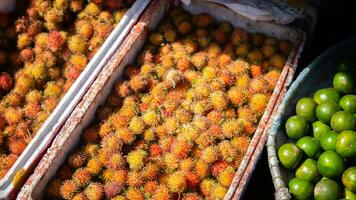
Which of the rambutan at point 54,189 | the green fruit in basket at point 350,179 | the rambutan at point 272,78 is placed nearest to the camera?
the green fruit in basket at point 350,179

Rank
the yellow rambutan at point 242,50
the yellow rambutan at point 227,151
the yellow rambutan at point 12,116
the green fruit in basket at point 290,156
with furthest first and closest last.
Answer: the yellow rambutan at point 242,50, the yellow rambutan at point 12,116, the yellow rambutan at point 227,151, the green fruit in basket at point 290,156

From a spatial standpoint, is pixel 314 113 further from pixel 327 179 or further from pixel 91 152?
pixel 91 152

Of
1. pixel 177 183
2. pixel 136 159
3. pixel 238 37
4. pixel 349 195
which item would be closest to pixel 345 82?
pixel 349 195

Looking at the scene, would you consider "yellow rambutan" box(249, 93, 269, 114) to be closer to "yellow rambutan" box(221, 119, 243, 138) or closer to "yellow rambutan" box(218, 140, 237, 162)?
"yellow rambutan" box(221, 119, 243, 138)

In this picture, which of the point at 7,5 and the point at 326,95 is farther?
the point at 7,5

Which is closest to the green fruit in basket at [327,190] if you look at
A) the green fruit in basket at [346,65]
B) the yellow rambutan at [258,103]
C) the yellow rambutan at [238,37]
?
the yellow rambutan at [258,103]

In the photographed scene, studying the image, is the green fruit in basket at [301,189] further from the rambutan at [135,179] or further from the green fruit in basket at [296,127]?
the rambutan at [135,179]

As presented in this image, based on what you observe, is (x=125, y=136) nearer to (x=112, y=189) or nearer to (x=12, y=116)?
(x=112, y=189)
